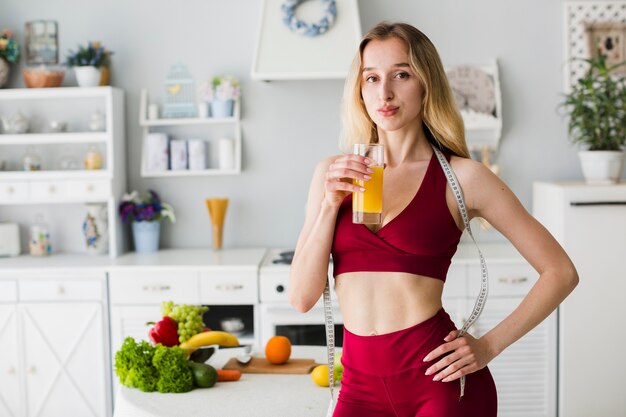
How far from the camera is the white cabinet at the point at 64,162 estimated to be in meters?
4.32

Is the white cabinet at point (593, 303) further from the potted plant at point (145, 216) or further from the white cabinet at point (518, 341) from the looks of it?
the potted plant at point (145, 216)

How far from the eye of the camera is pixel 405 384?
1755mm

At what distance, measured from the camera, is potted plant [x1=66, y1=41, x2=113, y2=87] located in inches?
171

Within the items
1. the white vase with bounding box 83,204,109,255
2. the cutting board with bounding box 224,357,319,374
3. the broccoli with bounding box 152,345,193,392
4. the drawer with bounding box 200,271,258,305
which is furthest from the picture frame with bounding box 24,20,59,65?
the broccoli with bounding box 152,345,193,392

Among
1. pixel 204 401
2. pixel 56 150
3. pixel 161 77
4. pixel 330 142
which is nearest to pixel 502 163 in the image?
pixel 330 142

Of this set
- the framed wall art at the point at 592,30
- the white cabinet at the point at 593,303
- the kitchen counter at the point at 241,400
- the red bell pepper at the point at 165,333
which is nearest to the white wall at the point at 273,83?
the framed wall art at the point at 592,30

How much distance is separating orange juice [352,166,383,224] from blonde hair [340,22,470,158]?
223 millimetres

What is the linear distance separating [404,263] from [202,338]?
991 millimetres

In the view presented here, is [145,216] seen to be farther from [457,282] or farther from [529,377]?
[529,377]

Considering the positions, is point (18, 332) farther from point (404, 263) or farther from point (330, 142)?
point (404, 263)

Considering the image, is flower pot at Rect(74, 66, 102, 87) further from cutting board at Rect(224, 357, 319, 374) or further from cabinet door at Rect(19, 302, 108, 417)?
cutting board at Rect(224, 357, 319, 374)

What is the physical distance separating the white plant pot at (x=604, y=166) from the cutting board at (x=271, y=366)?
2.15 meters

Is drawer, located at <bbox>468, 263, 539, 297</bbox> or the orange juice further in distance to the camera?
drawer, located at <bbox>468, 263, 539, 297</bbox>

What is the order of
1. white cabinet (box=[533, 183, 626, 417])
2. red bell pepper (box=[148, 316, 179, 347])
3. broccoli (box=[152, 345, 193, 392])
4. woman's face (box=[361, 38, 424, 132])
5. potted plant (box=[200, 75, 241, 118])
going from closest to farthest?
woman's face (box=[361, 38, 424, 132]) → broccoli (box=[152, 345, 193, 392]) → red bell pepper (box=[148, 316, 179, 347]) → white cabinet (box=[533, 183, 626, 417]) → potted plant (box=[200, 75, 241, 118])
